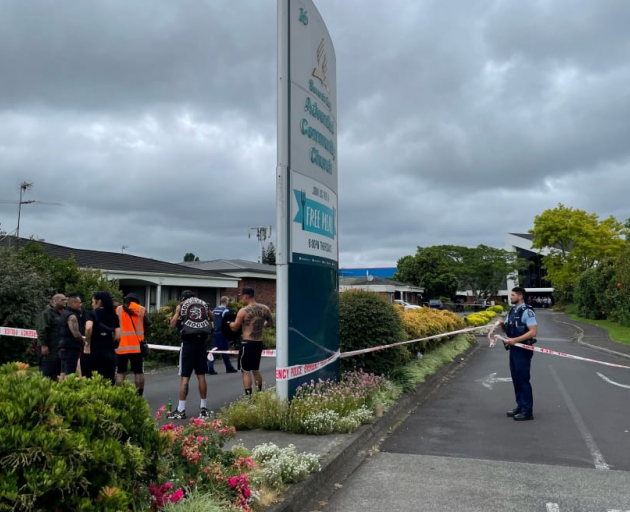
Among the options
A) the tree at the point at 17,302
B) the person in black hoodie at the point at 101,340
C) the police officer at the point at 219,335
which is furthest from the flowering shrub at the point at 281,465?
the tree at the point at 17,302

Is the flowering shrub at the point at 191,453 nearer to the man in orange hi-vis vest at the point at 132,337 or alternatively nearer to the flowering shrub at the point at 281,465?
the flowering shrub at the point at 281,465

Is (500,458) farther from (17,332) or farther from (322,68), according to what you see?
(17,332)

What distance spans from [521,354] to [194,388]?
20.4 feet

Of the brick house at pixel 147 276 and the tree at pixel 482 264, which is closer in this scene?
the brick house at pixel 147 276

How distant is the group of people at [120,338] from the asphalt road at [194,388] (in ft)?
2.90

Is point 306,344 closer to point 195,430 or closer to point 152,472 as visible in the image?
point 195,430

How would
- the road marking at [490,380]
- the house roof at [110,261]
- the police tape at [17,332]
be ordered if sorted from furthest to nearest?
the house roof at [110,261] < the road marking at [490,380] < the police tape at [17,332]

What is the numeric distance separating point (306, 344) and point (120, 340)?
3039 millimetres

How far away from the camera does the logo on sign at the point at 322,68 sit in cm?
854

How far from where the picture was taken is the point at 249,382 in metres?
8.12

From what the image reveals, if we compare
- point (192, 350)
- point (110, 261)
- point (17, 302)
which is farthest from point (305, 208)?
point (110, 261)

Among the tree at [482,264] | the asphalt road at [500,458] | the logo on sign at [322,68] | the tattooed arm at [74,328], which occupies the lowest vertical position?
the asphalt road at [500,458]

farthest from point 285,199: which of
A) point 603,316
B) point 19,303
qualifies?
point 603,316

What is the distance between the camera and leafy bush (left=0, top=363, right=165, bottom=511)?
8.38ft
